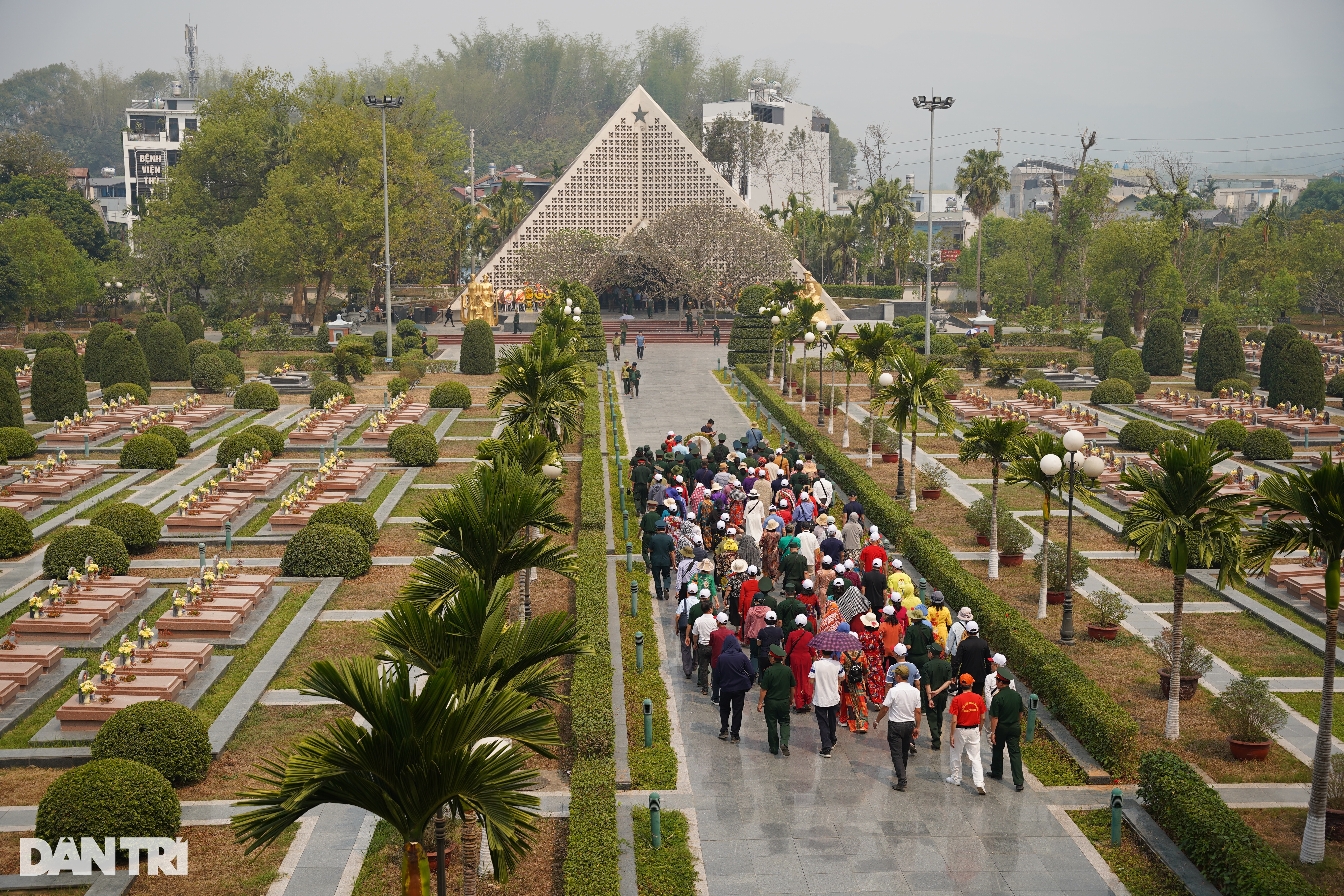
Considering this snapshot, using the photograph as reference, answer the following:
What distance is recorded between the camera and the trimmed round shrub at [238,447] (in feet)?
87.0

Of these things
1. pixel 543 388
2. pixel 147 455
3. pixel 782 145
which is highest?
pixel 782 145

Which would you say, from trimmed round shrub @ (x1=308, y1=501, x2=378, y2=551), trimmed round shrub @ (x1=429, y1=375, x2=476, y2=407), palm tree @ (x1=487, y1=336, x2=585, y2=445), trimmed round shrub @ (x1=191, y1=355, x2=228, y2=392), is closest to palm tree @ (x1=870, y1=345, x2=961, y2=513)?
palm tree @ (x1=487, y1=336, x2=585, y2=445)

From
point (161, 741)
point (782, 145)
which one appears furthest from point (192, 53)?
point (161, 741)

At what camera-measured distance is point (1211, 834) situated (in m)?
9.87

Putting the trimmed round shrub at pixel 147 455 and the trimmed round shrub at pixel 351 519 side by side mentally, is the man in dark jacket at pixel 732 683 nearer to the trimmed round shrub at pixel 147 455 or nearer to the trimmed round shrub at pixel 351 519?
the trimmed round shrub at pixel 351 519

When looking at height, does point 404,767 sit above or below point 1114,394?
below

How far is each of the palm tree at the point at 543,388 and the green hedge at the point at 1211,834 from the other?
33.9 feet

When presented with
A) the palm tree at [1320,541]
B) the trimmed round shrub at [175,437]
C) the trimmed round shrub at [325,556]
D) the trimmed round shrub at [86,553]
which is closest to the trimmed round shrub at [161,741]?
the trimmed round shrub at [325,556]

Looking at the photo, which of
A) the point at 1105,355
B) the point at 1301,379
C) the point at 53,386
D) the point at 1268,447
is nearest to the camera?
the point at 1268,447

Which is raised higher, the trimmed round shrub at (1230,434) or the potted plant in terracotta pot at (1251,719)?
the trimmed round shrub at (1230,434)

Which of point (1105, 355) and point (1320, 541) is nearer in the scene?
point (1320, 541)

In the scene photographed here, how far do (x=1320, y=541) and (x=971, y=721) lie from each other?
366cm

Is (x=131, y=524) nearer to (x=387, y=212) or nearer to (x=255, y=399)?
(x=255, y=399)

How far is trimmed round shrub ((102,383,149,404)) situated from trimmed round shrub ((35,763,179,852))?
26715 mm
